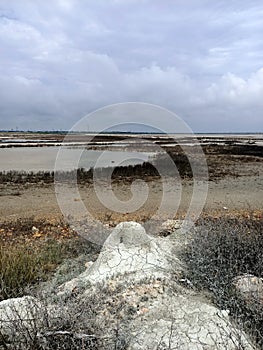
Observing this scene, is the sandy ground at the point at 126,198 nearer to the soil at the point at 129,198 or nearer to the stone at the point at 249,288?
the soil at the point at 129,198

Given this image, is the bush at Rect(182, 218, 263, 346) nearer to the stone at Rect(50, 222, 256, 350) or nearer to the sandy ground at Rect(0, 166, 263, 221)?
the stone at Rect(50, 222, 256, 350)

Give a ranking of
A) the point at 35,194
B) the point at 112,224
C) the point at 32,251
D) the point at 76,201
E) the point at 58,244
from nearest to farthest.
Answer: the point at 32,251 → the point at 58,244 → the point at 112,224 → the point at 76,201 → the point at 35,194

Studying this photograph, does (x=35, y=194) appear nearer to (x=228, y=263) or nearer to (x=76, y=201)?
(x=76, y=201)

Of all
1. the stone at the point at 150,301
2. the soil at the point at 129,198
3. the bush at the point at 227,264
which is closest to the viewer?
the stone at the point at 150,301

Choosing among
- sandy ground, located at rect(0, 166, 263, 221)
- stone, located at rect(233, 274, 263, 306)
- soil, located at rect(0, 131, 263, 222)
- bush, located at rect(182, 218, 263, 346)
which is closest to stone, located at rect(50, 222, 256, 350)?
bush, located at rect(182, 218, 263, 346)

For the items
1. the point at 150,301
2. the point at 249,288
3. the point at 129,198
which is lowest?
the point at 129,198

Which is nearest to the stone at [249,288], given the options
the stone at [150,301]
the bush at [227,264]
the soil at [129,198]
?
the bush at [227,264]

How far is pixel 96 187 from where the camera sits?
16.6 metres

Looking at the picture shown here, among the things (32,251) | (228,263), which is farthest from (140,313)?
(32,251)

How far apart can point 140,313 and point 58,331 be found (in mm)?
1057

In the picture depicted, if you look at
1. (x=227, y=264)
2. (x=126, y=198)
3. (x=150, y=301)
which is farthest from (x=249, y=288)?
(x=126, y=198)

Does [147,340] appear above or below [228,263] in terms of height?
below

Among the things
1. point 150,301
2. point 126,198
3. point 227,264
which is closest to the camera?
point 150,301

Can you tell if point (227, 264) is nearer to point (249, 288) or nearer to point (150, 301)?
point (249, 288)
